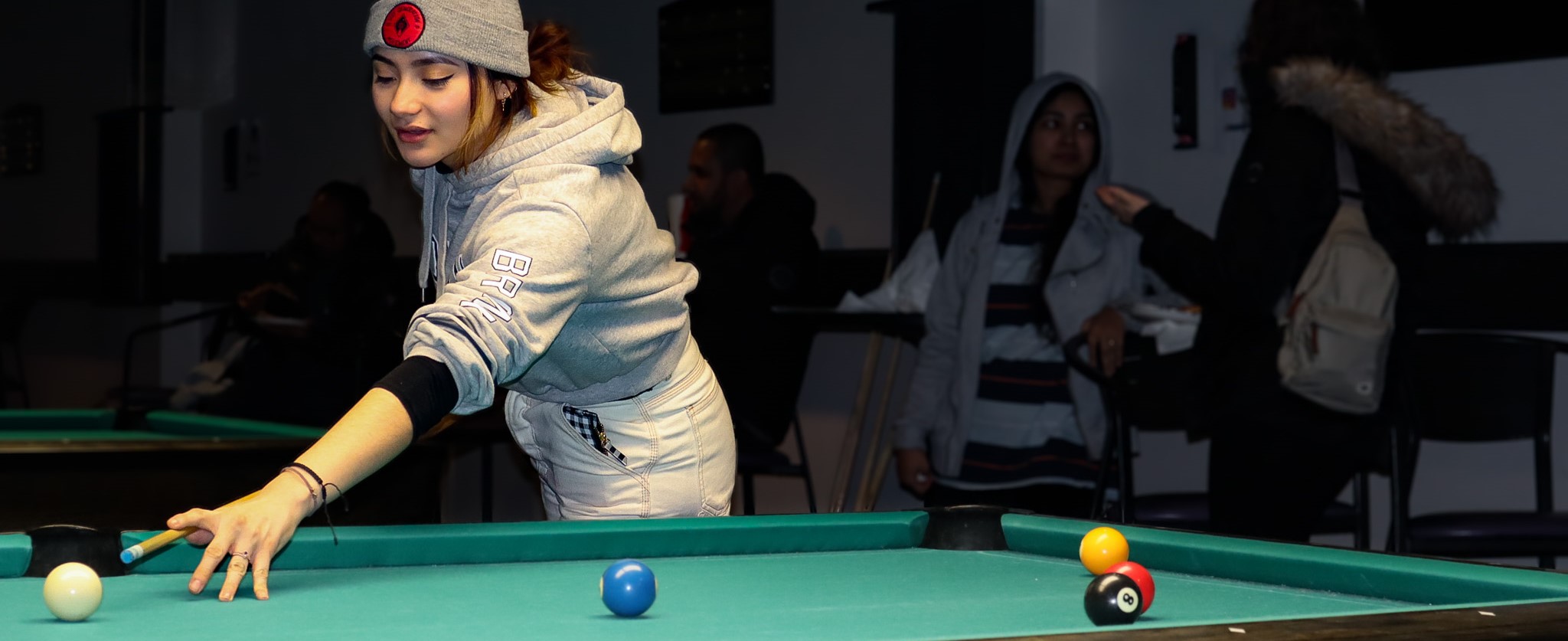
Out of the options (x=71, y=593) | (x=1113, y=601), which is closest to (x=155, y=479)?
(x=71, y=593)

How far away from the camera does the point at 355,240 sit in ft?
17.4

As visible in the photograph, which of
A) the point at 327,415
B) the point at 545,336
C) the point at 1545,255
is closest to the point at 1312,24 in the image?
the point at 1545,255

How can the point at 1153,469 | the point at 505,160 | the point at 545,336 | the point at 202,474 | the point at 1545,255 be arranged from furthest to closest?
the point at 1153,469
the point at 1545,255
the point at 202,474
the point at 505,160
the point at 545,336

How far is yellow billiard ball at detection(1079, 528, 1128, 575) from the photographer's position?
1588 mm

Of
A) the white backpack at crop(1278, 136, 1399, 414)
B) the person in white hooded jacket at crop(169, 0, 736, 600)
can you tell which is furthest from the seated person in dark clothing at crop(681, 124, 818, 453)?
the person in white hooded jacket at crop(169, 0, 736, 600)

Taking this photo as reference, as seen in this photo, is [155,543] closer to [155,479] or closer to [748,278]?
[155,479]

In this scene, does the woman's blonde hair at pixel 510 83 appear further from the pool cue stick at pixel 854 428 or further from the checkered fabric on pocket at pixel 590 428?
the pool cue stick at pixel 854 428

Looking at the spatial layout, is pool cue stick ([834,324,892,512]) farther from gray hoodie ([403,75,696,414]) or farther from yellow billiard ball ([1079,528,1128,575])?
yellow billiard ball ([1079,528,1128,575])

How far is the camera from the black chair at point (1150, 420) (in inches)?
128

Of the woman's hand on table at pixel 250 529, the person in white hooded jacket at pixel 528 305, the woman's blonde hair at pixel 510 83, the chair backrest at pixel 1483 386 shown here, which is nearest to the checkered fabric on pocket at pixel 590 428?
the person in white hooded jacket at pixel 528 305

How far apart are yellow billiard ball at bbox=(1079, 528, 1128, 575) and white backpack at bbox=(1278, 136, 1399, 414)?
52.6 inches

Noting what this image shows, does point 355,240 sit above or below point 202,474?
above

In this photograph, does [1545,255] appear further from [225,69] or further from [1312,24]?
[225,69]

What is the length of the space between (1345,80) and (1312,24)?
174 millimetres
